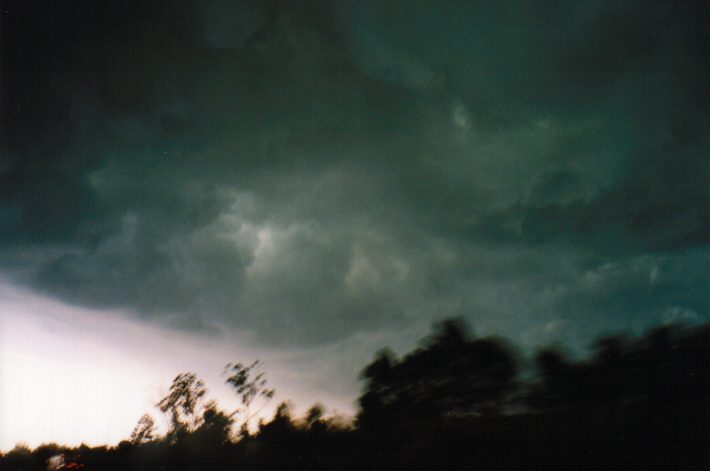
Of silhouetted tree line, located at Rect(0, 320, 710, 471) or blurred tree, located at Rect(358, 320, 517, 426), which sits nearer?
silhouetted tree line, located at Rect(0, 320, 710, 471)

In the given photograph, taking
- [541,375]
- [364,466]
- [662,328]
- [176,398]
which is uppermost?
[176,398]

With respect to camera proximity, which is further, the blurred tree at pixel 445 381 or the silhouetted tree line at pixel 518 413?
the blurred tree at pixel 445 381

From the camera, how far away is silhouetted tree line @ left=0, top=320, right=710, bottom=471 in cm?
906

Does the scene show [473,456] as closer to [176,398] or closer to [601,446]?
[601,446]

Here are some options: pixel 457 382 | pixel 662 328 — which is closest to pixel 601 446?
pixel 662 328

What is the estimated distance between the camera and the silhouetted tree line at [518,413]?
9062 mm

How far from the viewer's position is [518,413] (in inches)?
492

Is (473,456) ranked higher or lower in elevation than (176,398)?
lower

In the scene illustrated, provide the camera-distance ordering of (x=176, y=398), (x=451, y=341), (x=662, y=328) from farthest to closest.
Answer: (x=176, y=398) → (x=451, y=341) → (x=662, y=328)

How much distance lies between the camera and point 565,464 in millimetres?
9531

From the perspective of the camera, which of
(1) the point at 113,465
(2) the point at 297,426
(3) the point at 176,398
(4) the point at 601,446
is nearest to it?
(4) the point at 601,446

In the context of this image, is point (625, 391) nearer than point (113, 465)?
Yes

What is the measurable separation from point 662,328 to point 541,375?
13.0ft

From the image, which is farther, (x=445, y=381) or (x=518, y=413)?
(x=445, y=381)
